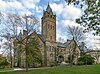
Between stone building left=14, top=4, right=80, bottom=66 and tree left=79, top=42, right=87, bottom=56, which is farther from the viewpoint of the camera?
stone building left=14, top=4, right=80, bottom=66

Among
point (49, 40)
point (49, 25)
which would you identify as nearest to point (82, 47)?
point (49, 40)

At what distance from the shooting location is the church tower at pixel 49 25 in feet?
235

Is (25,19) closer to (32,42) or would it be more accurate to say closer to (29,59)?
(32,42)

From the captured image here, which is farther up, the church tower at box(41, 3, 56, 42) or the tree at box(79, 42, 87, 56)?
the church tower at box(41, 3, 56, 42)

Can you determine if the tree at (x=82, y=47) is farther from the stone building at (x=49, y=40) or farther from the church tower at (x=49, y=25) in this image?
the church tower at (x=49, y=25)

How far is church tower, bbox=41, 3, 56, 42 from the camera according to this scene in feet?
235

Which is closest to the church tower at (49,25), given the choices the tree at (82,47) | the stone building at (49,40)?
the stone building at (49,40)

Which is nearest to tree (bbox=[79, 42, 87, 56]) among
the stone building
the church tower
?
the stone building

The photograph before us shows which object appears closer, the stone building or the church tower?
the stone building

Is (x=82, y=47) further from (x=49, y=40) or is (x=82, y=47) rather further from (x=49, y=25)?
(x=49, y=25)

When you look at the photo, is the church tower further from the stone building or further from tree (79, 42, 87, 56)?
tree (79, 42, 87, 56)

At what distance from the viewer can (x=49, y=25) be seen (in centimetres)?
7238

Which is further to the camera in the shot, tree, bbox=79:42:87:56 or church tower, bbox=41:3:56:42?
church tower, bbox=41:3:56:42

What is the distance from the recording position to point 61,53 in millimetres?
82625
